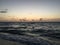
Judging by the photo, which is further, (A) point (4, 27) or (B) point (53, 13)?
(A) point (4, 27)

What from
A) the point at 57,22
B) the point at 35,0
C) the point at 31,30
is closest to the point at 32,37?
the point at 31,30

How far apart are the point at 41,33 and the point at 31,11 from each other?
399 millimetres

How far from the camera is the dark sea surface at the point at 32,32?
177cm

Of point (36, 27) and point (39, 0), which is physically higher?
point (39, 0)

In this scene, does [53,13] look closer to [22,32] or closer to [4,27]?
[22,32]

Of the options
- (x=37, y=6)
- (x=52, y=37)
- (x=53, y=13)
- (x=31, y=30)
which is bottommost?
(x=52, y=37)

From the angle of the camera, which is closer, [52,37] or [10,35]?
[52,37]

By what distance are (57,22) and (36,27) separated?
351 millimetres

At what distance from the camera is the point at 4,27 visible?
1953 millimetres

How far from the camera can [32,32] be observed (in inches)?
72.4

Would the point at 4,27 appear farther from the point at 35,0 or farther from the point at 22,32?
the point at 35,0

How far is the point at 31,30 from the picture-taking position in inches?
72.2

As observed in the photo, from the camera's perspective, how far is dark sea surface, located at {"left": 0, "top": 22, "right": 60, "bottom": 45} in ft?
5.82

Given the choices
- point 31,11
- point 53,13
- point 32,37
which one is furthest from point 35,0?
point 32,37
